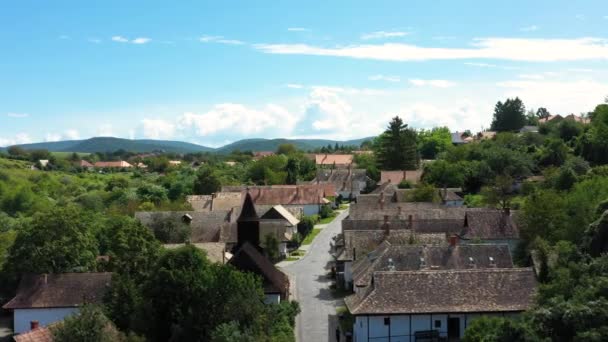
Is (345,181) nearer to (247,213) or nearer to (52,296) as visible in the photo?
(247,213)

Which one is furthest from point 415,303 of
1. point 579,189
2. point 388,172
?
point 388,172

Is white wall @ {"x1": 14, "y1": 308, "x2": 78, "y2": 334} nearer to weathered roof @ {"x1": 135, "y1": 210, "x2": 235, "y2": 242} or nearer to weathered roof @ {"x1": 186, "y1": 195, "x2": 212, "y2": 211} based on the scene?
weathered roof @ {"x1": 135, "y1": 210, "x2": 235, "y2": 242}

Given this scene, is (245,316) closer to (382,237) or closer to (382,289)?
(382,289)

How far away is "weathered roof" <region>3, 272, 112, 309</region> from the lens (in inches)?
1727

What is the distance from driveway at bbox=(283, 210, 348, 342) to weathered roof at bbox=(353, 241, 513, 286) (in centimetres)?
330

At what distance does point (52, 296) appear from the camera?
146ft

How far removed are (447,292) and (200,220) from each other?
130 ft

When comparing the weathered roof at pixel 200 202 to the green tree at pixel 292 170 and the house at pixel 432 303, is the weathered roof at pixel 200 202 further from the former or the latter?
the house at pixel 432 303

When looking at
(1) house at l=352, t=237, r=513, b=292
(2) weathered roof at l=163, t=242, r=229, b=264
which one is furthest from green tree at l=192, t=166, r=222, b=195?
(1) house at l=352, t=237, r=513, b=292

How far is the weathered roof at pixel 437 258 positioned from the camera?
46.2m

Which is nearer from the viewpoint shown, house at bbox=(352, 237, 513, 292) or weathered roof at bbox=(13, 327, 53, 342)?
weathered roof at bbox=(13, 327, 53, 342)

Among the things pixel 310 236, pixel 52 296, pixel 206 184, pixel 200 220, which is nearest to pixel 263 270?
pixel 52 296

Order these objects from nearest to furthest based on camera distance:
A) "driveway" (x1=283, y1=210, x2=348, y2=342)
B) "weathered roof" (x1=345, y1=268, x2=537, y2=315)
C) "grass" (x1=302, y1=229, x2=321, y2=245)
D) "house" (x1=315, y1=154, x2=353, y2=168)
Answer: "weathered roof" (x1=345, y1=268, x2=537, y2=315) < "driveway" (x1=283, y1=210, x2=348, y2=342) < "grass" (x1=302, y1=229, x2=321, y2=245) < "house" (x1=315, y1=154, x2=353, y2=168)

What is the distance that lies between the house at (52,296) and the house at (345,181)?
68.8 metres
